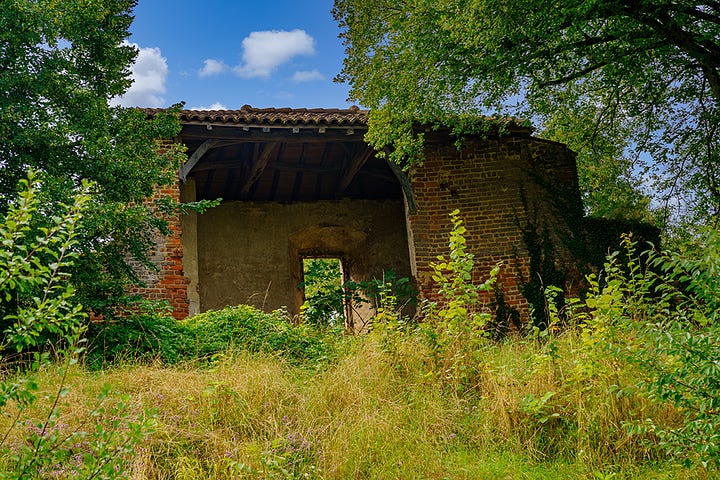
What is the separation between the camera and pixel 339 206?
44.6 feet

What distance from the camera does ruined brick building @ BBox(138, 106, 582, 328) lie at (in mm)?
10359

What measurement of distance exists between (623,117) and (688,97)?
119 cm

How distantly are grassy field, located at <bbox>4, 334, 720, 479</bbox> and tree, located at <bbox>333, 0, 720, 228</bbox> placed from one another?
4.26 meters

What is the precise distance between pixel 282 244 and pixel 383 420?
8560 mm

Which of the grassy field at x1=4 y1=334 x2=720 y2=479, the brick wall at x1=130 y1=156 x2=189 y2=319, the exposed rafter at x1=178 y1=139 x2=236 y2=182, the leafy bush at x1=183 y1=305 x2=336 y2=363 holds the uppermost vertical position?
the exposed rafter at x1=178 y1=139 x2=236 y2=182

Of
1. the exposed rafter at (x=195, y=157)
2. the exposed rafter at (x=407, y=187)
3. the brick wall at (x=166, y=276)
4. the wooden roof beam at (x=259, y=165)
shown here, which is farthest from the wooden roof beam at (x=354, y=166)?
the brick wall at (x=166, y=276)

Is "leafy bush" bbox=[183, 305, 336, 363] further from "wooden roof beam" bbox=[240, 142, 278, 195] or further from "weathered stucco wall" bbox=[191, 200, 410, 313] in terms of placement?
"weathered stucco wall" bbox=[191, 200, 410, 313]

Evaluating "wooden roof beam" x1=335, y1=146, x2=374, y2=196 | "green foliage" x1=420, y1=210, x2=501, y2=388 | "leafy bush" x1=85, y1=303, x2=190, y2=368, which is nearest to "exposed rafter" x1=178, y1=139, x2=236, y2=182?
"wooden roof beam" x1=335, y1=146, x2=374, y2=196

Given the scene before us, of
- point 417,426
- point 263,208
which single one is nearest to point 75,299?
point 417,426

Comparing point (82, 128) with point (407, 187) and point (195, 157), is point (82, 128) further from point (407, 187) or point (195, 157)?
point (407, 187)

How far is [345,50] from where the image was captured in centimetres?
1017

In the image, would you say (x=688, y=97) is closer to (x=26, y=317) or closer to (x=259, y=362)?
(x=259, y=362)

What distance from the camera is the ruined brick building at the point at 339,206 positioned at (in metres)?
10.4

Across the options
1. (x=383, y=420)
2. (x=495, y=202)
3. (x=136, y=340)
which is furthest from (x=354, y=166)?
(x=383, y=420)
